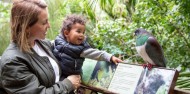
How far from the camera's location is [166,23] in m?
2.59

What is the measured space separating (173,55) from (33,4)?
169 centimetres

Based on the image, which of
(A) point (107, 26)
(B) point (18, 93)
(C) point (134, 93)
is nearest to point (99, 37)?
(A) point (107, 26)

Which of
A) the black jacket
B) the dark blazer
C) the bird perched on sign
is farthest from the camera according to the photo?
the black jacket

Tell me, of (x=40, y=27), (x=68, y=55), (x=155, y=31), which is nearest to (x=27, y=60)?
(x=40, y=27)

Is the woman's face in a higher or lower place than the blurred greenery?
higher

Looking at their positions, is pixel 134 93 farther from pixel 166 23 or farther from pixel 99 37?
pixel 99 37

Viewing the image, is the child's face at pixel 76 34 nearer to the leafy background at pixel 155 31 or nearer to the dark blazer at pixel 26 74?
the dark blazer at pixel 26 74

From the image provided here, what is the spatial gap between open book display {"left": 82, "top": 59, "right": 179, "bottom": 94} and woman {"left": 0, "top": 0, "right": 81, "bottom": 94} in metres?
0.28

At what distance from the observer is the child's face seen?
5.73 feet

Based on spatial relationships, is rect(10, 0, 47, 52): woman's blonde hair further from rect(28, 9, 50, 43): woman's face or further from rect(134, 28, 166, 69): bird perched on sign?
rect(134, 28, 166, 69): bird perched on sign

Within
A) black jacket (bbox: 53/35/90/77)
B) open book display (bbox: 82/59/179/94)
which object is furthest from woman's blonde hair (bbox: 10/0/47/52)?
open book display (bbox: 82/59/179/94)

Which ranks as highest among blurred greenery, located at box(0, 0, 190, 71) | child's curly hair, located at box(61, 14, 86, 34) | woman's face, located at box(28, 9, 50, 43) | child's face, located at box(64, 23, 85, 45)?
woman's face, located at box(28, 9, 50, 43)

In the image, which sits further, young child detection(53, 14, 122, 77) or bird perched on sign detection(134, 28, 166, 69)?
young child detection(53, 14, 122, 77)

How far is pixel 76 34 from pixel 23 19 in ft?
1.54
